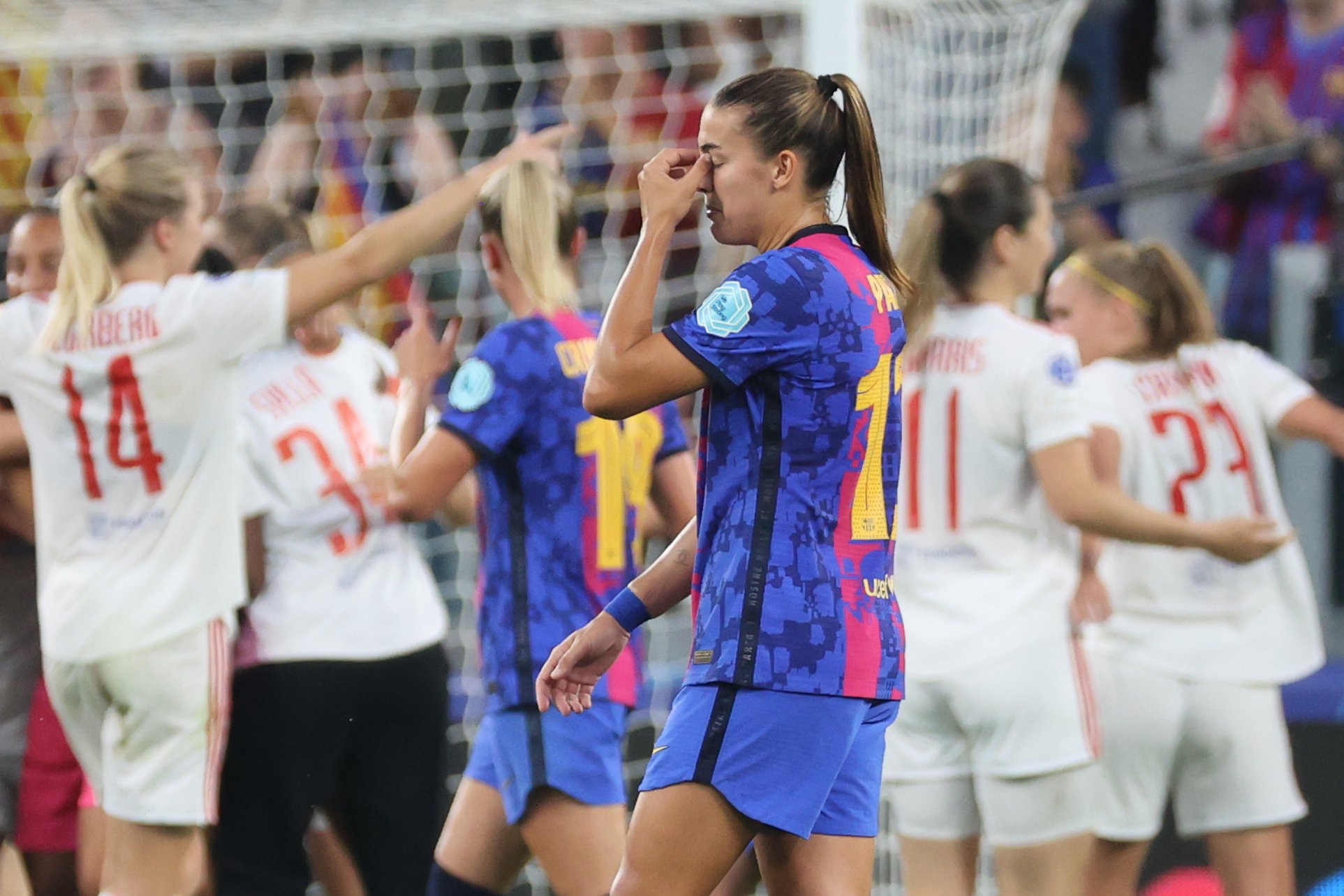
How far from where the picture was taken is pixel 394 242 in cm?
338

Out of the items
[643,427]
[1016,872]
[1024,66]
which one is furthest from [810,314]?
[1024,66]

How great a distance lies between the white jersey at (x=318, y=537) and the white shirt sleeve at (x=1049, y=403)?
1444 millimetres

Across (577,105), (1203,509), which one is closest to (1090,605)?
(1203,509)

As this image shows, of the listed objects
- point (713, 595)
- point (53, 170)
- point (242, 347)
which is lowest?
point (713, 595)

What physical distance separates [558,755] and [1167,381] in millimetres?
1838

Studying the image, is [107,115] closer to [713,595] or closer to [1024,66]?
[1024,66]

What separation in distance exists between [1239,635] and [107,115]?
540 cm

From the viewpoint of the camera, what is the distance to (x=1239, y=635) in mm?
4027

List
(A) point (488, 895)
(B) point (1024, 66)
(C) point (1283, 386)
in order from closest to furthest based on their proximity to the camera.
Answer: (A) point (488, 895)
(C) point (1283, 386)
(B) point (1024, 66)

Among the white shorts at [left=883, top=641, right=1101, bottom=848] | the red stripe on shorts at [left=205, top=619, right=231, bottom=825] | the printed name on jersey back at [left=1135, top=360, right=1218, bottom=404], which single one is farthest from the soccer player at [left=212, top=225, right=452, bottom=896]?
the printed name on jersey back at [left=1135, top=360, right=1218, bottom=404]

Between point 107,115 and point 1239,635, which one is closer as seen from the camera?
point 1239,635

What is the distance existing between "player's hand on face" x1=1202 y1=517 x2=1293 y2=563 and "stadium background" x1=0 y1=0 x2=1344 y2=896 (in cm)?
129

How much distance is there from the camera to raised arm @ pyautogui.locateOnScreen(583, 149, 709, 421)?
92.4 inches

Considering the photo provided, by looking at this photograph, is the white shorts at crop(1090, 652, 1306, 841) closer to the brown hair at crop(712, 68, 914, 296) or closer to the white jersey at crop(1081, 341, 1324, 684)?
the white jersey at crop(1081, 341, 1324, 684)
